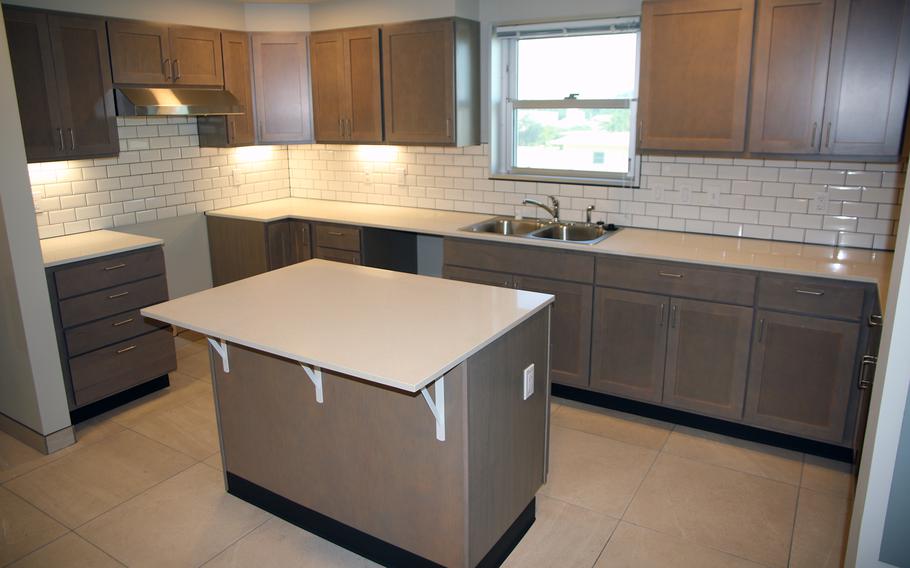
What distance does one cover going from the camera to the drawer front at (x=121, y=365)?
3537 mm

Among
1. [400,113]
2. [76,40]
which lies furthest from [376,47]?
[76,40]

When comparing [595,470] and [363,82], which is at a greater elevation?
[363,82]

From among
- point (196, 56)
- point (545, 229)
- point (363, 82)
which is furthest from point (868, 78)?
point (196, 56)

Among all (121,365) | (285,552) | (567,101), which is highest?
(567,101)

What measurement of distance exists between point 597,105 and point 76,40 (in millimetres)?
3115

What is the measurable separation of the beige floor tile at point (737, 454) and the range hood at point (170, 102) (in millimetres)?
3479

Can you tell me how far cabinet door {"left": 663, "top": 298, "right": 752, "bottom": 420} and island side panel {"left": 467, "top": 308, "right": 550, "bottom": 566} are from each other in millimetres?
1026

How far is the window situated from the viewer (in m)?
3.98

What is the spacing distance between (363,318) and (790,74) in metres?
2.38

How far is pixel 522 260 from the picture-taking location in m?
3.76

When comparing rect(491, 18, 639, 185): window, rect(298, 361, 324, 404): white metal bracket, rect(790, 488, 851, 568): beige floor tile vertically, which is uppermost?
rect(491, 18, 639, 185): window

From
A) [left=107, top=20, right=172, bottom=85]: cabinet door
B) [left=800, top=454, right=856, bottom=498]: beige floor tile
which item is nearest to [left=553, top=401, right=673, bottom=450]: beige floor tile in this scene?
[left=800, top=454, right=856, bottom=498]: beige floor tile

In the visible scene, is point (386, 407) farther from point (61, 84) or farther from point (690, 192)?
point (61, 84)

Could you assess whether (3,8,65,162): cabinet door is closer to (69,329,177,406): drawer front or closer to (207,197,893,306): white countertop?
(69,329,177,406): drawer front
